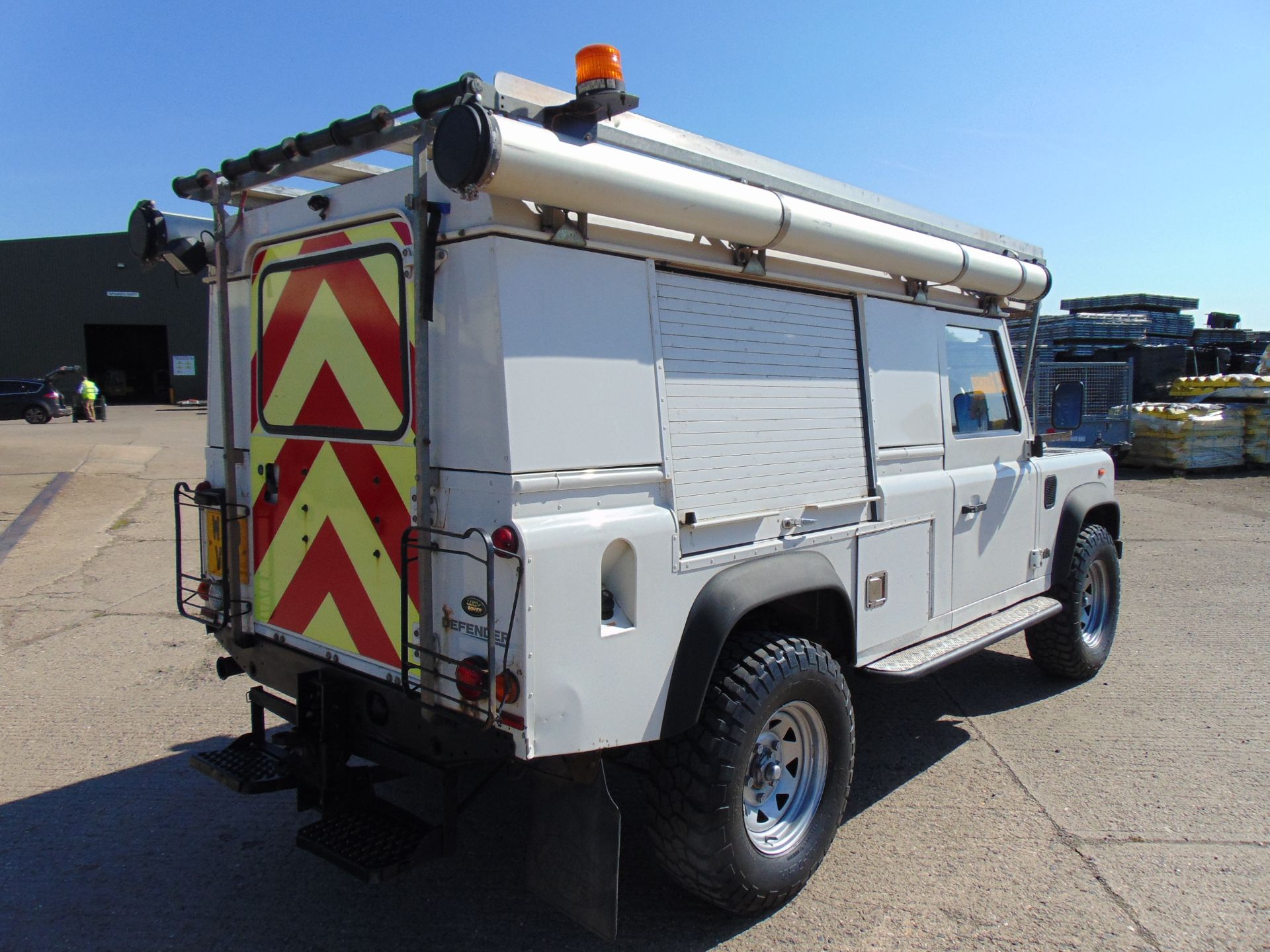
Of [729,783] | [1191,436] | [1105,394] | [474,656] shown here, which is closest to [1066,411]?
[729,783]

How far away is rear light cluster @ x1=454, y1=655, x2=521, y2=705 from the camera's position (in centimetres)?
250

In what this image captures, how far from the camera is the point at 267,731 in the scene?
4695 mm

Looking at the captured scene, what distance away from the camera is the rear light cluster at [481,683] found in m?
2.50

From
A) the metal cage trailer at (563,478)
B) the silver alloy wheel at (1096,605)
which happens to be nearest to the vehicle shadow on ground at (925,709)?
the silver alloy wheel at (1096,605)

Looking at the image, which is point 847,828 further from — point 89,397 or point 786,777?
point 89,397

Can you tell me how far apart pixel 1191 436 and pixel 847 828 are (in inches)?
565

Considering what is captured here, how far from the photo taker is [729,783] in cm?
287

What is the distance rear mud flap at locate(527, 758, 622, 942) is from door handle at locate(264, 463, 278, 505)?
4.96 feet

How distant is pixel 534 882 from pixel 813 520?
5.40ft

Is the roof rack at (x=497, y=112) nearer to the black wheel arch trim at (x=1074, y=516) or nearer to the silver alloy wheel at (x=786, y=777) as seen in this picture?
the silver alloy wheel at (x=786, y=777)

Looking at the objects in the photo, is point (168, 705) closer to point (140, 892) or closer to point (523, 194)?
point (140, 892)

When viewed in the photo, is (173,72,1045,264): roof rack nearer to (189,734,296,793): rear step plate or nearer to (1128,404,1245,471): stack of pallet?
(189,734,296,793): rear step plate

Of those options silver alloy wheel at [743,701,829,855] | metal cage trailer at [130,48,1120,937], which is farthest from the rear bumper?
silver alloy wheel at [743,701,829,855]

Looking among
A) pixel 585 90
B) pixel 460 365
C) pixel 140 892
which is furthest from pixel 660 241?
pixel 140 892
